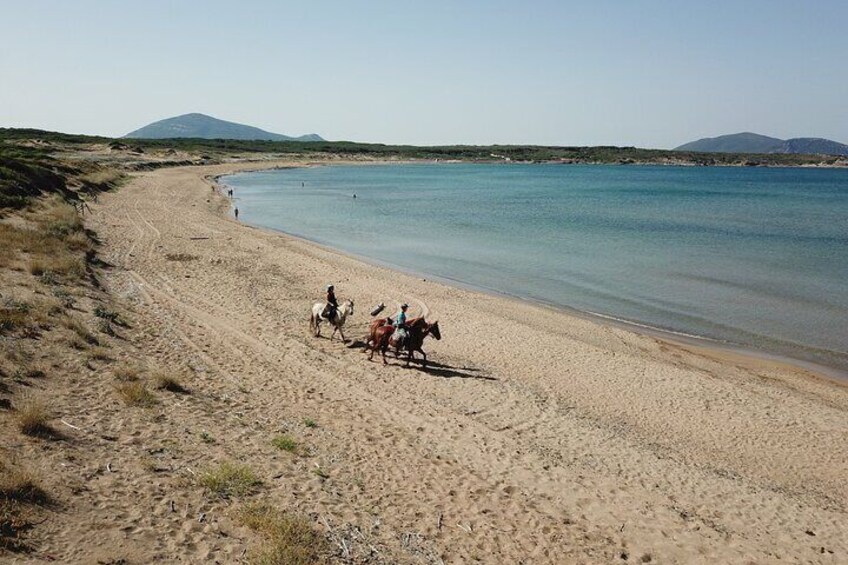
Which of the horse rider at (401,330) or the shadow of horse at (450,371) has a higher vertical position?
the horse rider at (401,330)

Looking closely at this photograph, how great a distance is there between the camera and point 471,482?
1008 cm

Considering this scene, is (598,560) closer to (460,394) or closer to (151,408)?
(460,394)

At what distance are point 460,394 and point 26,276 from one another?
12.3m

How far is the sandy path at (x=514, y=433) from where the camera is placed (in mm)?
8898

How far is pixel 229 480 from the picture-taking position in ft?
27.7

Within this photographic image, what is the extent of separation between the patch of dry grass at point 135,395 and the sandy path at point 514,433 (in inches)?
18.6

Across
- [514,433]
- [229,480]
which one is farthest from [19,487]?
[514,433]

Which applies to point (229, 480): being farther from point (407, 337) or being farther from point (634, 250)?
point (634, 250)

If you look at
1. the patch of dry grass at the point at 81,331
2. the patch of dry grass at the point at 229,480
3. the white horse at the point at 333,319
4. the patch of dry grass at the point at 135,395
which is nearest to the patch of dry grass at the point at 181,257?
the white horse at the point at 333,319

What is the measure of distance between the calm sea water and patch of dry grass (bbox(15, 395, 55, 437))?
71.0 ft

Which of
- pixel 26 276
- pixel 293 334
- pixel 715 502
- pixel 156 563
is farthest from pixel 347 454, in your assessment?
pixel 26 276

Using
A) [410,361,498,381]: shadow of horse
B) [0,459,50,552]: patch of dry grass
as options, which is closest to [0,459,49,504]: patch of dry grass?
[0,459,50,552]: patch of dry grass

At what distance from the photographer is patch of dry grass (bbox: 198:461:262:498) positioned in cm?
Result: 822

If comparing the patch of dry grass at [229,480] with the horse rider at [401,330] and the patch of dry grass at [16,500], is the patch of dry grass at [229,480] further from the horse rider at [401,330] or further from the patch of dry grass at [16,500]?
the horse rider at [401,330]
